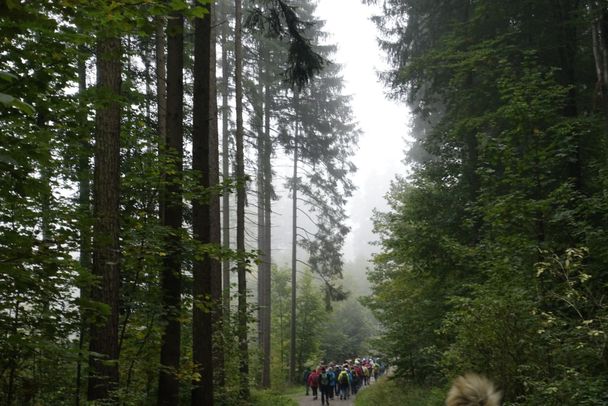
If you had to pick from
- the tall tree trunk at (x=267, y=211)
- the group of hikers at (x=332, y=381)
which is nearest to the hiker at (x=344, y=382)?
the group of hikers at (x=332, y=381)

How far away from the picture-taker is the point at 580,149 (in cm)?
1189

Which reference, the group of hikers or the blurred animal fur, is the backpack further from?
the blurred animal fur

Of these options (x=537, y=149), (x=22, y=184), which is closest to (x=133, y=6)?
(x=22, y=184)

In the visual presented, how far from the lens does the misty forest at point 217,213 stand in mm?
4168

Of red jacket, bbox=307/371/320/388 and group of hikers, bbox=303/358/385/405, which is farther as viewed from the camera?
red jacket, bbox=307/371/320/388

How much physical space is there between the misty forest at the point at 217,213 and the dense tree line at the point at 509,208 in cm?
7

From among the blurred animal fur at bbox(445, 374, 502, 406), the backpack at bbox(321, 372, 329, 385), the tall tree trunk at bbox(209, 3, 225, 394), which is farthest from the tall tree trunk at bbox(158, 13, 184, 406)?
the backpack at bbox(321, 372, 329, 385)

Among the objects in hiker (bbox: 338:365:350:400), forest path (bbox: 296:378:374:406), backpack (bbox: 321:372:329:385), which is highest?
backpack (bbox: 321:372:329:385)

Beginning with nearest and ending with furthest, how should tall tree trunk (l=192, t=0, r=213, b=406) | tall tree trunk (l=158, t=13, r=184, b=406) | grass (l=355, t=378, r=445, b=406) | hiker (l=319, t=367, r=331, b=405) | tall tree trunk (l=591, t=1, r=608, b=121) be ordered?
tall tree trunk (l=158, t=13, r=184, b=406), tall tree trunk (l=591, t=1, r=608, b=121), tall tree trunk (l=192, t=0, r=213, b=406), grass (l=355, t=378, r=445, b=406), hiker (l=319, t=367, r=331, b=405)

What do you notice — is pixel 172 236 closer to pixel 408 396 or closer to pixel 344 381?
pixel 408 396

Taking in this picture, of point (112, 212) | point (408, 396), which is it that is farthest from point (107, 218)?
point (408, 396)

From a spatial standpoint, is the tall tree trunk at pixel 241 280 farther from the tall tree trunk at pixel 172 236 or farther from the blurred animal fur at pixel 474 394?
the blurred animal fur at pixel 474 394

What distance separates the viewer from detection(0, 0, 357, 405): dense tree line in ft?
12.1

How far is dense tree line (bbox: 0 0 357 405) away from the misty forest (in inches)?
1.3
